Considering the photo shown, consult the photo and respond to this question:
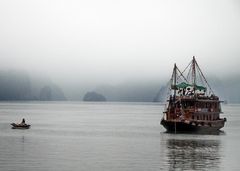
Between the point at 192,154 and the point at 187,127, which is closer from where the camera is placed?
the point at 192,154

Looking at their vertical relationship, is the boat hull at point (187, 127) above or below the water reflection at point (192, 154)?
above

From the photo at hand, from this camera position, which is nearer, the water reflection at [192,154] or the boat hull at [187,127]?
the water reflection at [192,154]

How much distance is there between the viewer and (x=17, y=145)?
269ft

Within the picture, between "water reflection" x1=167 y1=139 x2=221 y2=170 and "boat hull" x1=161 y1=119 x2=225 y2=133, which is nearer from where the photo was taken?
"water reflection" x1=167 y1=139 x2=221 y2=170

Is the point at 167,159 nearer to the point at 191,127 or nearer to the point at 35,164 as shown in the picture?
the point at 35,164

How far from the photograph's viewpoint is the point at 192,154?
2832 inches

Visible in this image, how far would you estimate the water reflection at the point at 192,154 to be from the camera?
59.9 m

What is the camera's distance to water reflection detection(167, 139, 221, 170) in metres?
59.9

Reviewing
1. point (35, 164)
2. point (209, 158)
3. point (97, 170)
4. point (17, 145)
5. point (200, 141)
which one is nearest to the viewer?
point (97, 170)

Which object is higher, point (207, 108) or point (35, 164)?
point (207, 108)

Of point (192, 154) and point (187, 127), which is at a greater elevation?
point (187, 127)

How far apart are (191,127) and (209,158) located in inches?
1657

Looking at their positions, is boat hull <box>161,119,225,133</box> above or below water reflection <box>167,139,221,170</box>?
above

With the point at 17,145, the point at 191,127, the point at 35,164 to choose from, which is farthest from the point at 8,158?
the point at 191,127
